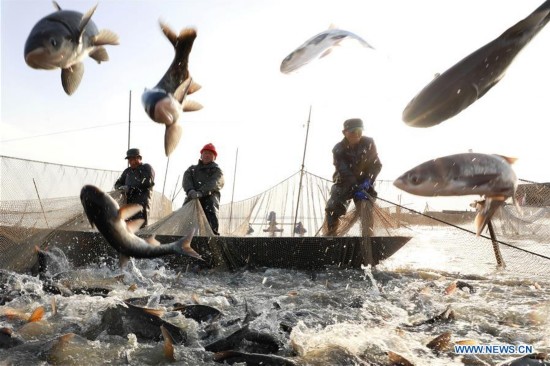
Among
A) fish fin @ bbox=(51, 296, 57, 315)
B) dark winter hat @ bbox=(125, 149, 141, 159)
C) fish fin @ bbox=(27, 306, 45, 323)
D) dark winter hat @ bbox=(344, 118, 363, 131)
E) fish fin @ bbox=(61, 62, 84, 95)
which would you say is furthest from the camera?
dark winter hat @ bbox=(125, 149, 141, 159)

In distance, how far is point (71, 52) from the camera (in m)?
2.24

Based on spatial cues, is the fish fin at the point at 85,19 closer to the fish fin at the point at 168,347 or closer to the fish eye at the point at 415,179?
the fish eye at the point at 415,179

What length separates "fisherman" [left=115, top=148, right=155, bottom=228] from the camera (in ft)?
25.7

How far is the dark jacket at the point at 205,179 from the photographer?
306 inches

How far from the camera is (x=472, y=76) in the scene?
195cm

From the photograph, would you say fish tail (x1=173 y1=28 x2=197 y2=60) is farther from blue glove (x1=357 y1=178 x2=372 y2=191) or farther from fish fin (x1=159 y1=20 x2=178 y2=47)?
blue glove (x1=357 y1=178 x2=372 y2=191)

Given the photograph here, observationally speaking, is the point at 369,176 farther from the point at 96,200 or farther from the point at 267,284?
the point at 96,200

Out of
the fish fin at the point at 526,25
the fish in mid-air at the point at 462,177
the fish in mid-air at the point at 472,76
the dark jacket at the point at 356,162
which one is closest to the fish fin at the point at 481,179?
the fish in mid-air at the point at 462,177

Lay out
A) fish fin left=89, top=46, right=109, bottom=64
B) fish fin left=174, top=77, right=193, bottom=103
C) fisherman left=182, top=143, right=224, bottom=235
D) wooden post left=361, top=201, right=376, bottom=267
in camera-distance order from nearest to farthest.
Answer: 1. fish fin left=174, top=77, right=193, bottom=103
2. fish fin left=89, top=46, right=109, bottom=64
3. wooden post left=361, top=201, right=376, bottom=267
4. fisherman left=182, top=143, right=224, bottom=235

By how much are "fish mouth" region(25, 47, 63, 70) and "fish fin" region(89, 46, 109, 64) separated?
38 centimetres

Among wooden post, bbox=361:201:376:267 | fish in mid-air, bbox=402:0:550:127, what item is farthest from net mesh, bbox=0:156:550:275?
fish in mid-air, bbox=402:0:550:127

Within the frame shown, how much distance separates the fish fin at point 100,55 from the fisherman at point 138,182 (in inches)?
211

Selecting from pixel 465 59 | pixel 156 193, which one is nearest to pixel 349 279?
pixel 465 59

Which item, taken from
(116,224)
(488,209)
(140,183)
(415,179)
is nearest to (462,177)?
(415,179)
